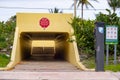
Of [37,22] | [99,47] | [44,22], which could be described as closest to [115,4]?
[44,22]

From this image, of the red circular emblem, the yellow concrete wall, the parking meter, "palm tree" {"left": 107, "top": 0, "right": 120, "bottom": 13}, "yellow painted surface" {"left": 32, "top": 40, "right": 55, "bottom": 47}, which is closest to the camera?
the parking meter

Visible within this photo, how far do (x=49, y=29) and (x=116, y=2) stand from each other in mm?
9409

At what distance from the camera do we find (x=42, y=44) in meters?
73.9

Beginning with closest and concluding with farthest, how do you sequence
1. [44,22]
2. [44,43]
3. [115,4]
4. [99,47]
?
1. [99,47]
2. [44,22]
3. [115,4]
4. [44,43]

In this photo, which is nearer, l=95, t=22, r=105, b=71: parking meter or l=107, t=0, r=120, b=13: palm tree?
l=95, t=22, r=105, b=71: parking meter

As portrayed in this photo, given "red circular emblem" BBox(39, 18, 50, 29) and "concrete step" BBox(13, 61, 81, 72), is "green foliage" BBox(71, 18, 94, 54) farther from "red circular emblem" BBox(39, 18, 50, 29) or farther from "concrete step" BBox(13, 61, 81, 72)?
"red circular emblem" BBox(39, 18, 50, 29)

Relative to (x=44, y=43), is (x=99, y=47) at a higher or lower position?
lower

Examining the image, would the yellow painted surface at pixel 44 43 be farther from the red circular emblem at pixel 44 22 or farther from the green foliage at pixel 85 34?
the green foliage at pixel 85 34

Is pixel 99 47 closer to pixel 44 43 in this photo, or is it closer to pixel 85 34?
pixel 85 34

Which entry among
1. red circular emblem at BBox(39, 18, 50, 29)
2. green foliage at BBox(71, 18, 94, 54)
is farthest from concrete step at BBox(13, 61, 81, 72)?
red circular emblem at BBox(39, 18, 50, 29)

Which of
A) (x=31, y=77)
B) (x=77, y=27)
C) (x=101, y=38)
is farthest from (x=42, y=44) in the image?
(x=31, y=77)

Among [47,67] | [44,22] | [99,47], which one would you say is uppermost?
[44,22]

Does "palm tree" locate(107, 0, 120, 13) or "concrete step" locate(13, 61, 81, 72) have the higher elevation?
"palm tree" locate(107, 0, 120, 13)

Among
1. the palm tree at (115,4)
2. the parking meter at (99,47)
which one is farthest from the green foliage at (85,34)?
the parking meter at (99,47)
